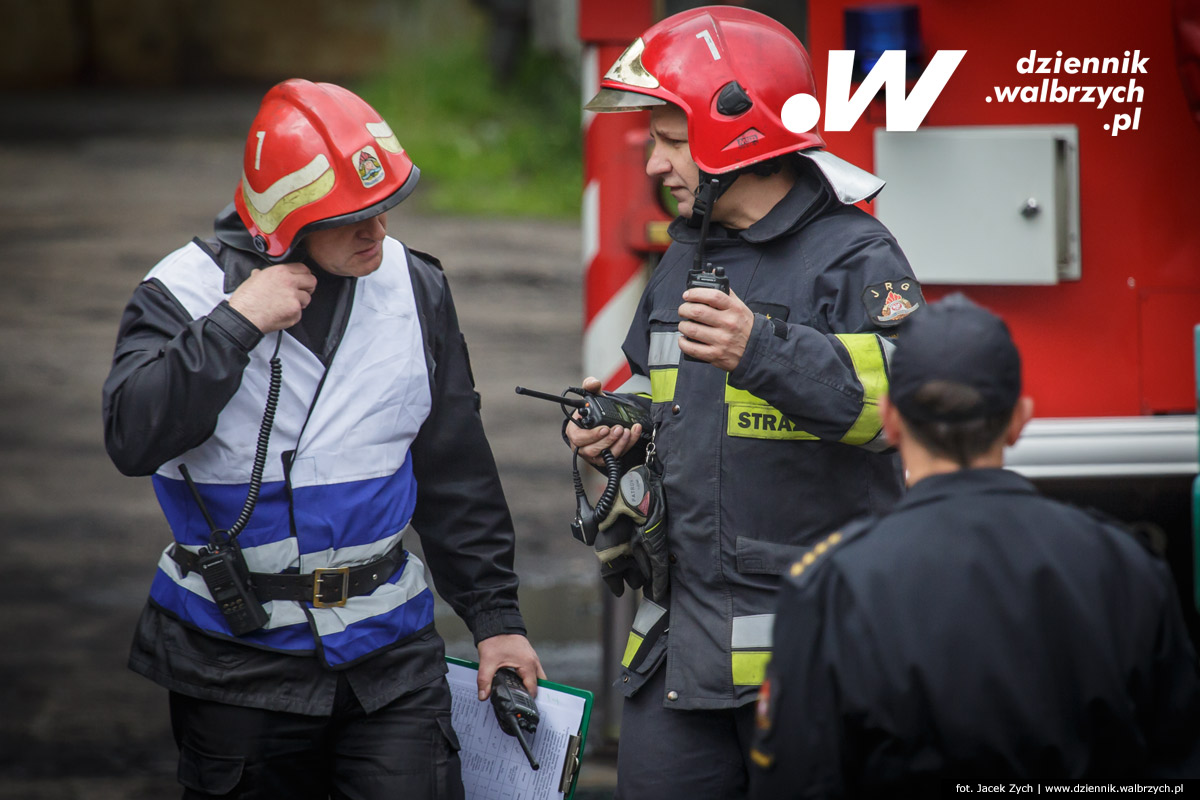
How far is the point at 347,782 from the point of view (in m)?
2.73

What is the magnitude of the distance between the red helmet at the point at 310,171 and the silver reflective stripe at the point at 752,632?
3.24ft

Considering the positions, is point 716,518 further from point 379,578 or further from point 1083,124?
point 1083,124

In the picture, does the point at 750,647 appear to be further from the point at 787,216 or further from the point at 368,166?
the point at 368,166

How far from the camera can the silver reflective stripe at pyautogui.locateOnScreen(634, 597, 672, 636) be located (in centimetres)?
272

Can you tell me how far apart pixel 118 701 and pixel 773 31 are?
3515 mm

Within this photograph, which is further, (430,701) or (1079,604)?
(430,701)

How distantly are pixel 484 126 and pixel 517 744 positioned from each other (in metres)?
11.6

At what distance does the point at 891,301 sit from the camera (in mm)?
2506

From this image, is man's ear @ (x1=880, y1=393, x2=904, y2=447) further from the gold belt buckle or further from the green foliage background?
the green foliage background

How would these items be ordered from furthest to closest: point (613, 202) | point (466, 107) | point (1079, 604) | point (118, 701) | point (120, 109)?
point (120, 109), point (466, 107), point (118, 701), point (613, 202), point (1079, 604)

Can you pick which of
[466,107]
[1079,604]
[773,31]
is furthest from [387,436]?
[466,107]

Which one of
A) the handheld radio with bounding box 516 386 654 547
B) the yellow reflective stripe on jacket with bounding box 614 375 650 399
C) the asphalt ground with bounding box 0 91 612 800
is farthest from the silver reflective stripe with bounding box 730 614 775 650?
the asphalt ground with bounding box 0 91 612 800

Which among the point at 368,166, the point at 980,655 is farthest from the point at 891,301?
the point at 368,166

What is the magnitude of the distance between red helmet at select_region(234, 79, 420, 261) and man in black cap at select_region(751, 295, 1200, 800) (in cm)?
115
